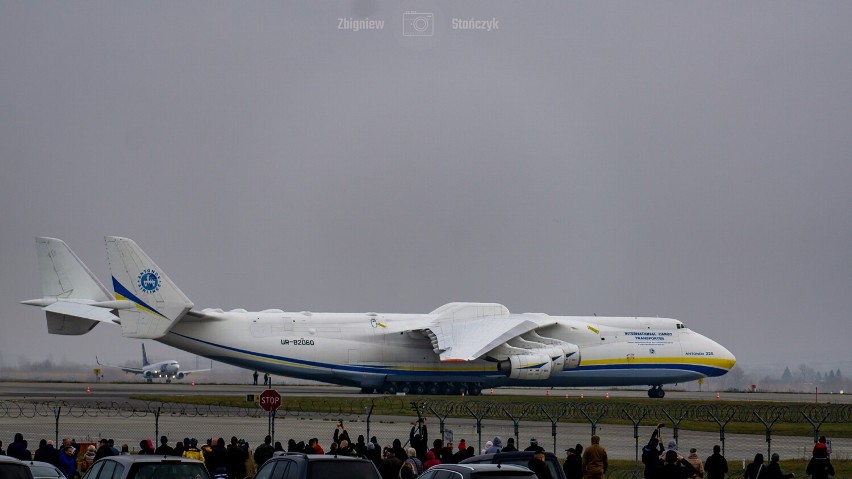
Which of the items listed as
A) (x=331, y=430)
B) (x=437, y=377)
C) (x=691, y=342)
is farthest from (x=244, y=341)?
(x=691, y=342)

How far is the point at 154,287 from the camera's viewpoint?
2112 inches

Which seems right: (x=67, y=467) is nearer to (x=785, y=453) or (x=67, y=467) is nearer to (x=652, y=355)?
(x=785, y=453)

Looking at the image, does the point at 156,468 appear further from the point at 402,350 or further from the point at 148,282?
the point at 402,350

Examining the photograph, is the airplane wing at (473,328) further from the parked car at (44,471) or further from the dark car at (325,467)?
the dark car at (325,467)

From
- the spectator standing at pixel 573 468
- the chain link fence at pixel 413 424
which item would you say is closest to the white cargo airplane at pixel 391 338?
the chain link fence at pixel 413 424

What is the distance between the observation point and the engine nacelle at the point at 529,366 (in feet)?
189

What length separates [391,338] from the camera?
58.2 m

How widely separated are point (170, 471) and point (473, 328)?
44.1m

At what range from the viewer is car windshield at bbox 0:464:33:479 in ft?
48.3

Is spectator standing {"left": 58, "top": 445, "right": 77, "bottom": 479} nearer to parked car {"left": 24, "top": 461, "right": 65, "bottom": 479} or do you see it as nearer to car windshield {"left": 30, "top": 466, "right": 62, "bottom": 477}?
parked car {"left": 24, "top": 461, "right": 65, "bottom": 479}

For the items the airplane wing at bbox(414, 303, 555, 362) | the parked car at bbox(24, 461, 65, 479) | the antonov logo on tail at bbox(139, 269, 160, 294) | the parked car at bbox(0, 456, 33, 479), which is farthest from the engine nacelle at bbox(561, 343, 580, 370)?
the parked car at bbox(0, 456, 33, 479)

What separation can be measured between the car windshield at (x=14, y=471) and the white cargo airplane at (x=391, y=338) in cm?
3944

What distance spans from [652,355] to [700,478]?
43.1 meters

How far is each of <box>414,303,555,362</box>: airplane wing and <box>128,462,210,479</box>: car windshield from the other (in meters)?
39.2
